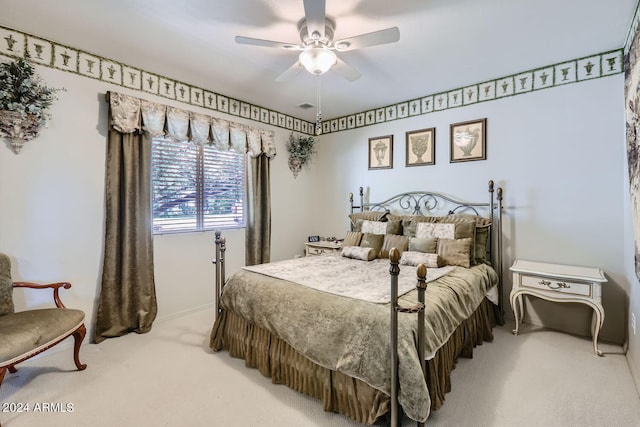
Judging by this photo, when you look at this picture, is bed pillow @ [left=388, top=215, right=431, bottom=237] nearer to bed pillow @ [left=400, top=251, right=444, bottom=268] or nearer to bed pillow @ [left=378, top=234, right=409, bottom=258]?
bed pillow @ [left=378, top=234, right=409, bottom=258]

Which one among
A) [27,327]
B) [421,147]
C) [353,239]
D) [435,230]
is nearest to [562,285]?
[435,230]

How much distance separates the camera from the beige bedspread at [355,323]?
1597mm

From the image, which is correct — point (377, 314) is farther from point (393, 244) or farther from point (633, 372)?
point (633, 372)

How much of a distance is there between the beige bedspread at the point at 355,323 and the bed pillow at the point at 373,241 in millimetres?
1016

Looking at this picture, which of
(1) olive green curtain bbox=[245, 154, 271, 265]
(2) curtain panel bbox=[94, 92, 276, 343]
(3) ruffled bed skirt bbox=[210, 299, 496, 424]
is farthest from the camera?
(1) olive green curtain bbox=[245, 154, 271, 265]

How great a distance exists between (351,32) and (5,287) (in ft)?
11.2

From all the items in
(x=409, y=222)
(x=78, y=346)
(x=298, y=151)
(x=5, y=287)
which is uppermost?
(x=298, y=151)

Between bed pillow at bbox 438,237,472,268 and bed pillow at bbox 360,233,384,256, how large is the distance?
0.68 meters

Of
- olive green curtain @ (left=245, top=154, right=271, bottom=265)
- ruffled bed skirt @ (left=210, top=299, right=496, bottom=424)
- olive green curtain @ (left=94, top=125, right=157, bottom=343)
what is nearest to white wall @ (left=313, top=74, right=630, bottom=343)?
ruffled bed skirt @ (left=210, top=299, right=496, bottom=424)

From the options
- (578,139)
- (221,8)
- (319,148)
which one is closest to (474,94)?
(578,139)

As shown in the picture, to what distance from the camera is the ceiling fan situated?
200 cm

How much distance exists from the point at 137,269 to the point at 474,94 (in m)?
4.33

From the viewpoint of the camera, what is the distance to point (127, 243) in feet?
9.87

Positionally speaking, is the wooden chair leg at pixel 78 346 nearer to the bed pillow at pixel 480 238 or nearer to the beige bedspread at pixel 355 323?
the beige bedspread at pixel 355 323
